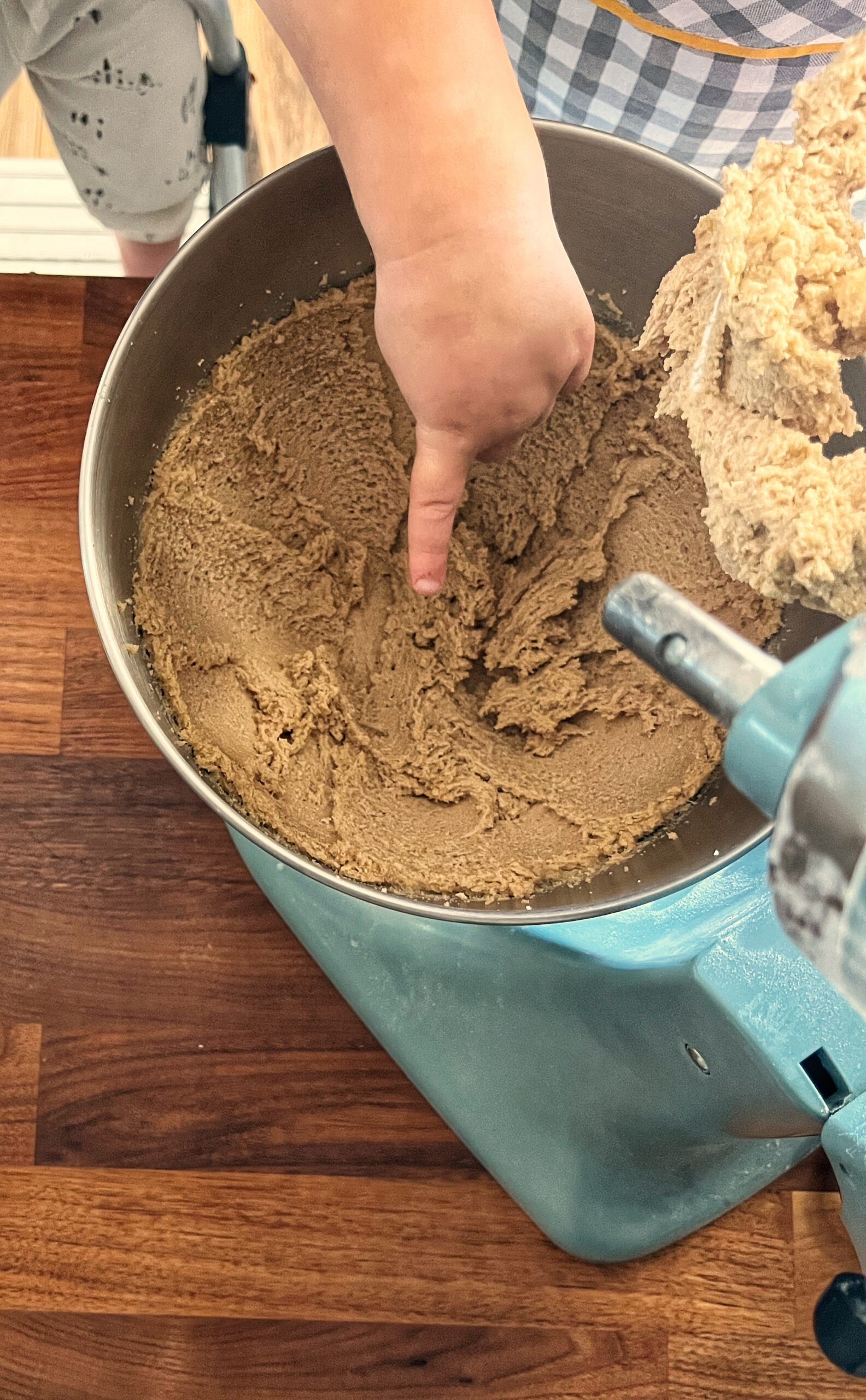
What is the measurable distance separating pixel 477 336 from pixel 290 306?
178mm

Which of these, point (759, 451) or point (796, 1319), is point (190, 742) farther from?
point (796, 1319)

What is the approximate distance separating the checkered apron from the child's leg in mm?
191

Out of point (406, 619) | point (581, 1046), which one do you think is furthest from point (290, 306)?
point (581, 1046)

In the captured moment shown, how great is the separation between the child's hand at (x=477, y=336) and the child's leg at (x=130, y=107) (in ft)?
1.03

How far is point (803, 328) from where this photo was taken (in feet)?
1.13

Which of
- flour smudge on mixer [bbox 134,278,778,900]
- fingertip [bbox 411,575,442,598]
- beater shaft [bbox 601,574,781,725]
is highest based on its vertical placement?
beater shaft [bbox 601,574,781,725]

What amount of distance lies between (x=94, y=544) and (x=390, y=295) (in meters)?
0.16

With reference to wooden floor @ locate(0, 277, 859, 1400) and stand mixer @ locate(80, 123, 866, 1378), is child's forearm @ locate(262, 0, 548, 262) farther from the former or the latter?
wooden floor @ locate(0, 277, 859, 1400)

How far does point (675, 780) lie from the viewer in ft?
1.62

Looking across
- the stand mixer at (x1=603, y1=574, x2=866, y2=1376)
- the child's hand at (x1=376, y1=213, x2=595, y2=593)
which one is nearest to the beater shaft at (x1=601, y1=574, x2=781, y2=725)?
the stand mixer at (x1=603, y1=574, x2=866, y2=1376)

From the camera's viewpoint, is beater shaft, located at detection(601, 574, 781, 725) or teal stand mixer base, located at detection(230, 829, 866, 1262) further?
teal stand mixer base, located at detection(230, 829, 866, 1262)

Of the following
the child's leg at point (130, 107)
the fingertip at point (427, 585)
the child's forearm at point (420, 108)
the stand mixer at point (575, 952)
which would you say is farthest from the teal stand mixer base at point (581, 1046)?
the child's leg at point (130, 107)

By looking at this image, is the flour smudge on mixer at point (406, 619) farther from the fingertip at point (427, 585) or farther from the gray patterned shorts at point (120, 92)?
the gray patterned shorts at point (120, 92)

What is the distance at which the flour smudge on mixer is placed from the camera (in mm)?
484
